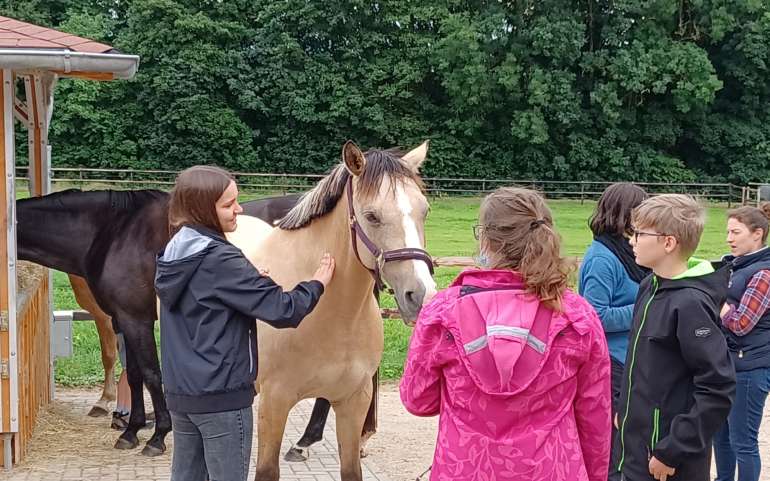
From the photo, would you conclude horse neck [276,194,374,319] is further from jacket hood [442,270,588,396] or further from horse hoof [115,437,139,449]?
horse hoof [115,437,139,449]

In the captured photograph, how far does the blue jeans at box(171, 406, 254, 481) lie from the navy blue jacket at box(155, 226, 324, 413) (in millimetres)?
57

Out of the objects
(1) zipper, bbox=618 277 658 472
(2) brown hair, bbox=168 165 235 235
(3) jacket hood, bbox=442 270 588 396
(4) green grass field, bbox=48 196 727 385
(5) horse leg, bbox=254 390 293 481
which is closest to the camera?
(3) jacket hood, bbox=442 270 588 396

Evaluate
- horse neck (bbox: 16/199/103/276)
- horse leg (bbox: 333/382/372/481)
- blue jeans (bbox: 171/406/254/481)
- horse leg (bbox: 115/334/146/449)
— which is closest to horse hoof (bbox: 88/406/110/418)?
horse leg (bbox: 115/334/146/449)

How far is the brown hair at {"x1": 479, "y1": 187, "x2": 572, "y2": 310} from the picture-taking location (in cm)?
215

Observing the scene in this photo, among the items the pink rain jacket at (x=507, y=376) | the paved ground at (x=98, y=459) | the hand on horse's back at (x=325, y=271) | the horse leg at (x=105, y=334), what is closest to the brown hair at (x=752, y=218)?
the hand on horse's back at (x=325, y=271)

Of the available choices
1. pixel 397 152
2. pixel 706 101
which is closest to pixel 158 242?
pixel 397 152

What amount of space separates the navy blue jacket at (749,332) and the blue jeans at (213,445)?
2602mm

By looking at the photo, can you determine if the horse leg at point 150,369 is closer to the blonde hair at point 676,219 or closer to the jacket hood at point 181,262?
the jacket hood at point 181,262

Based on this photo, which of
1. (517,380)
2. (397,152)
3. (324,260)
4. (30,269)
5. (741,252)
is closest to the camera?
(517,380)

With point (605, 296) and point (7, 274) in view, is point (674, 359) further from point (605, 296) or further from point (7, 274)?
point (7, 274)

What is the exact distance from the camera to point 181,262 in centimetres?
278

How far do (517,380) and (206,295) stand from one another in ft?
3.74

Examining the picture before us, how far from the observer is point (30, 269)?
6.50m

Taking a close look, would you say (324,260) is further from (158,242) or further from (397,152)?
(158,242)
